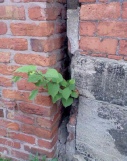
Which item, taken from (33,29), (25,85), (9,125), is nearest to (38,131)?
(9,125)

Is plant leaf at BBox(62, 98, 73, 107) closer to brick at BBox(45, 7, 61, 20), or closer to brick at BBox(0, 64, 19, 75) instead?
brick at BBox(0, 64, 19, 75)

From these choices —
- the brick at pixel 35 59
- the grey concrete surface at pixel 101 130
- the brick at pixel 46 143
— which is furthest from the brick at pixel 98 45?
the brick at pixel 46 143

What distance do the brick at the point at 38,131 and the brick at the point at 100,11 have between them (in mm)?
945

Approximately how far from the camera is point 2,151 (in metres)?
1.85

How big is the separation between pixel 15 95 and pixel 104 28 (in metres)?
0.88

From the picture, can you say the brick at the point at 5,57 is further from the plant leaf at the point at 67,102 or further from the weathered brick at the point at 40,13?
the plant leaf at the point at 67,102

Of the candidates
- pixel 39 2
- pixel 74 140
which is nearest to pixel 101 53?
pixel 39 2

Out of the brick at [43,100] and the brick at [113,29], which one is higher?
the brick at [113,29]

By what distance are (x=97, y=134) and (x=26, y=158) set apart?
71cm

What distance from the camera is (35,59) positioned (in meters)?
1.42

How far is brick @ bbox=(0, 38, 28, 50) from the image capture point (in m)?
1.41

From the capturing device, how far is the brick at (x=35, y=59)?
55.0 inches

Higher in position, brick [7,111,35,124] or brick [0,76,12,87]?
brick [0,76,12,87]

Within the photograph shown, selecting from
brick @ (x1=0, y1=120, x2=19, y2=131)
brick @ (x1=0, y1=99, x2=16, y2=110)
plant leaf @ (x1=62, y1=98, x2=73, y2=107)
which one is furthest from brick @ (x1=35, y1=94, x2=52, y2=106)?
brick @ (x1=0, y1=120, x2=19, y2=131)
